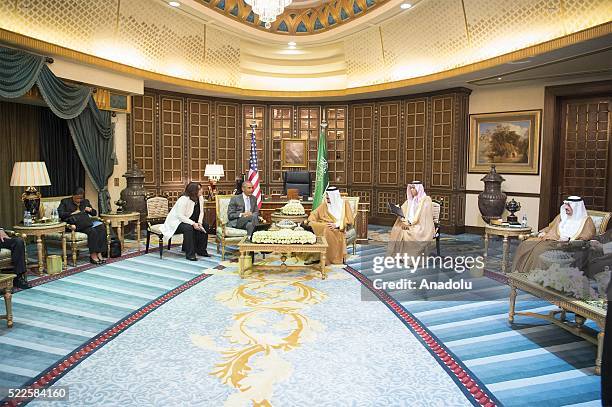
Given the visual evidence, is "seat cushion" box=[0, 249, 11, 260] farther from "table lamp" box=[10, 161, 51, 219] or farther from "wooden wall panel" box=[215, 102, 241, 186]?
"wooden wall panel" box=[215, 102, 241, 186]

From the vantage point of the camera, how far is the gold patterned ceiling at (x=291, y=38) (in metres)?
7.18

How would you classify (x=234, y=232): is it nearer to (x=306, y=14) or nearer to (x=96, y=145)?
(x=96, y=145)

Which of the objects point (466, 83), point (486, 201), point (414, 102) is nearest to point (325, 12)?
point (414, 102)

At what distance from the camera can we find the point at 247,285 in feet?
18.7

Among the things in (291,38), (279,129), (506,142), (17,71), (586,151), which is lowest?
(586,151)

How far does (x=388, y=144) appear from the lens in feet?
37.7

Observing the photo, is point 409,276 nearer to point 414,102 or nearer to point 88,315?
point 88,315

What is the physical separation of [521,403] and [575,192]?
26.0 ft

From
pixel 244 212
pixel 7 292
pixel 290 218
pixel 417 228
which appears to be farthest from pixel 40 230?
pixel 417 228

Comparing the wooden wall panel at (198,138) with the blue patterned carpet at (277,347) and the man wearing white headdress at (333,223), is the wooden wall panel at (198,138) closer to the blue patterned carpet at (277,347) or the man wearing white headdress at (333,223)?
the man wearing white headdress at (333,223)

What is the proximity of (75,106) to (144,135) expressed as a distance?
2592mm

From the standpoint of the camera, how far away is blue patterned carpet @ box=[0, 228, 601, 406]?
300 cm

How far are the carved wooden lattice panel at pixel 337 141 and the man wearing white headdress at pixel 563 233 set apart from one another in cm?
691

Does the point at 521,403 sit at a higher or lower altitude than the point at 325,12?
lower
